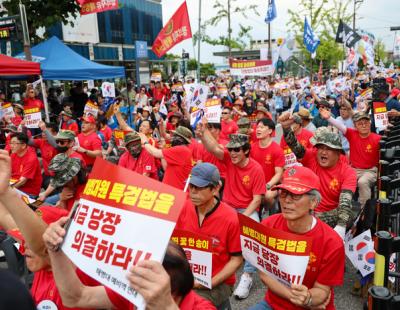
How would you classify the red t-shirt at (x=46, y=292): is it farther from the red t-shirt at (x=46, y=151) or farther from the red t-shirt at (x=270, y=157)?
the red t-shirt at (x=46, y=151)

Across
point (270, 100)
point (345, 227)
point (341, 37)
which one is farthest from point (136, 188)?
point (341, 37)

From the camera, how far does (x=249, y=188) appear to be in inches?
184

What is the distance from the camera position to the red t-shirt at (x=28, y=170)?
5977 mm

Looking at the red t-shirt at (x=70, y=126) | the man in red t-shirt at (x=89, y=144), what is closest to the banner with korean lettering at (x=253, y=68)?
the red t-shirt at (x=70, y=126)

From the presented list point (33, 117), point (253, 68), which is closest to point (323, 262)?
point (33, 117)

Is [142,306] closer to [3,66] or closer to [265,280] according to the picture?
[265,280]

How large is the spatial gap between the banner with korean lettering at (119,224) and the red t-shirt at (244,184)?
3.06m

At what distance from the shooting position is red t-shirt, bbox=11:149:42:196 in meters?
5.98

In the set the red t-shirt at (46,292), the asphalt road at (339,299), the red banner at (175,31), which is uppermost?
the red banner at (175,31)

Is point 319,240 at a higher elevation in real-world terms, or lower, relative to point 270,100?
higher

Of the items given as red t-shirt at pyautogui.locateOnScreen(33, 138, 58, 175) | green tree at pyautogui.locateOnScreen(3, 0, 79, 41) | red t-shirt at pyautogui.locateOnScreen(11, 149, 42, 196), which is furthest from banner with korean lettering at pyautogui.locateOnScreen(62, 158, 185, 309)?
green tree at pyautogui.locateOnScreen(3, 0, 79, 41)

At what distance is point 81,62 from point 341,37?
50.9ft

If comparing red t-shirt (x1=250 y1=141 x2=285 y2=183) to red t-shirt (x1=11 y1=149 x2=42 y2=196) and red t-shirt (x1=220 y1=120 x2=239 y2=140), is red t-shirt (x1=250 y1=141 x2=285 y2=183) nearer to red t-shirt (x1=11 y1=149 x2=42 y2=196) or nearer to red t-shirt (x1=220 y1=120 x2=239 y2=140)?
red t-shirt (x1=220 y1=120 x2=239 y2=140)

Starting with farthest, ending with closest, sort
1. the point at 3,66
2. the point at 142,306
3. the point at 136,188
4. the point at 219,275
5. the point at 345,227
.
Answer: the point at 3,66 → the point at 345,227 → the point at 219,275 → the point at 136,188 → the point at 142,306
